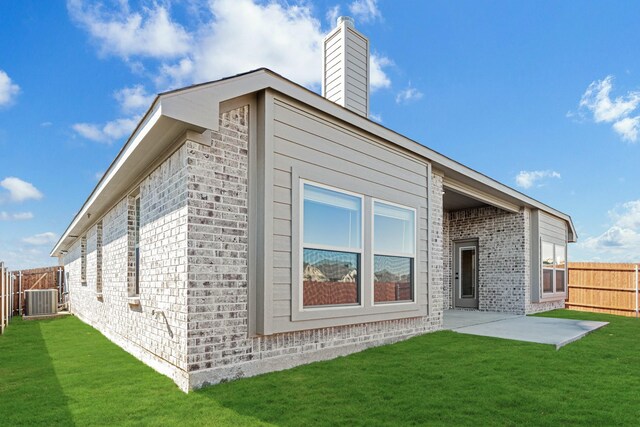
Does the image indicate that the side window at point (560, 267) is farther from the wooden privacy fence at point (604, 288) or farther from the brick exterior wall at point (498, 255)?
the brick exterior wall at point (498, 255)

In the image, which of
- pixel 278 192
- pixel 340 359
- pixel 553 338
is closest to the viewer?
pixel 278 192

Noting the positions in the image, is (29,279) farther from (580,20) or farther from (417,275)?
(580,20)

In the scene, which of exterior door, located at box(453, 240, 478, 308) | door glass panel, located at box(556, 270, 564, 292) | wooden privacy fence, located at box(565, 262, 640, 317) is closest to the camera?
exterior door, located at box(453, 240, 478, 308)

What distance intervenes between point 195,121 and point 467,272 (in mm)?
11102

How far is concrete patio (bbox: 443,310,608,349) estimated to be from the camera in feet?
23.4

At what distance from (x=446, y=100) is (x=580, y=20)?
3.65 metres

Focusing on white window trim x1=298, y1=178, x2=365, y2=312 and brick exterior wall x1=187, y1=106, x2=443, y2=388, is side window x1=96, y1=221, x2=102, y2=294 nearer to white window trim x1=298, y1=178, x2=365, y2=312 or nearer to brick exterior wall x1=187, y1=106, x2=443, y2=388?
brick exterior wall x1=187, y1=106, x2=443, y2=388

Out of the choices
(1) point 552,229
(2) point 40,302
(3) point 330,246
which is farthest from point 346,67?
(2) point 40,302

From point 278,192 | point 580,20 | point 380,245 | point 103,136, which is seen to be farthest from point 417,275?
point 580,20

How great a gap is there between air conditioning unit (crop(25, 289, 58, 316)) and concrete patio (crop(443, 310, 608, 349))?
41.9 feet

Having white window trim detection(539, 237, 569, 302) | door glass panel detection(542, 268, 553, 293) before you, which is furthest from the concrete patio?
door glass panel detection(542, 268, 553, 293)

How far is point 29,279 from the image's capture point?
16141 mm

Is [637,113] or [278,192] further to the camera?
[637,113]

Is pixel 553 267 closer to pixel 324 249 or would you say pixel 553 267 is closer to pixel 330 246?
pixel 330 246
